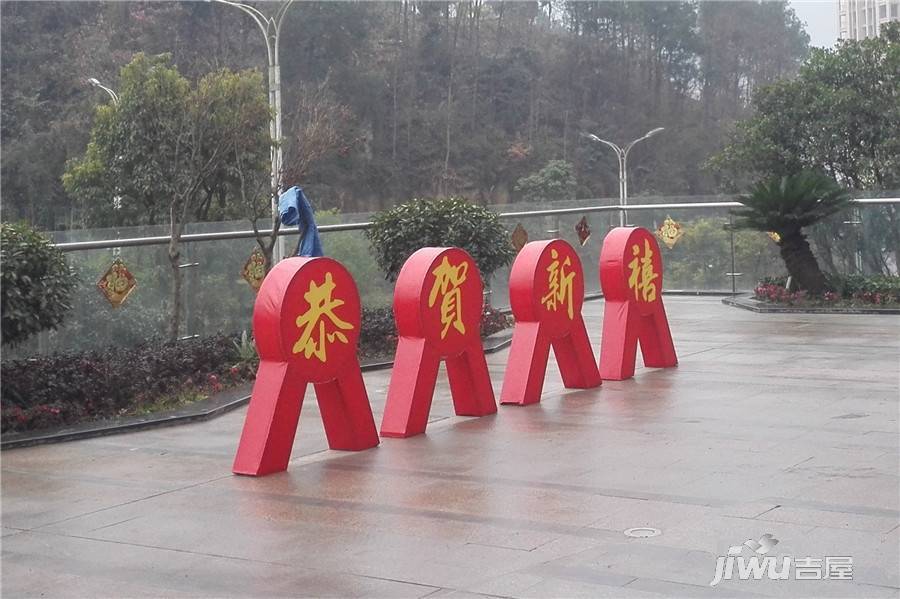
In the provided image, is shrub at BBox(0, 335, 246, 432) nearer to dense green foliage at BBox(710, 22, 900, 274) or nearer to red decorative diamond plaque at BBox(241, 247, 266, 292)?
red decorative diamond plaque at BBox(241, 247, 266, 292)

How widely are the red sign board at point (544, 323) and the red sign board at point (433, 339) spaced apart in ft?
2.31

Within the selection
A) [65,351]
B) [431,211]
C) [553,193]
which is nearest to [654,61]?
[553,193]

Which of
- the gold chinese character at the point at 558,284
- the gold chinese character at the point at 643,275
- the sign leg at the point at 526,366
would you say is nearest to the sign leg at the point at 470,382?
the sign leg at the point at 526,366

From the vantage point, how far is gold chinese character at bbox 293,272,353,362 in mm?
9453

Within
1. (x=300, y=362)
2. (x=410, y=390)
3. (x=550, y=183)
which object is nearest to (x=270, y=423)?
(x=300, y=362)

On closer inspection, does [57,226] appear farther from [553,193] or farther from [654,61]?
[654,61]

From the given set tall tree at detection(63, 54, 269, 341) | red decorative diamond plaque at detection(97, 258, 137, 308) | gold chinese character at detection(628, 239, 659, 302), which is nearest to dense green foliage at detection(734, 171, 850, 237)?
gold chinese character at detection(628, 239, 659, 302)

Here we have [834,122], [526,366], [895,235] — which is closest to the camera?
[526,366]

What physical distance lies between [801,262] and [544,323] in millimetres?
10205

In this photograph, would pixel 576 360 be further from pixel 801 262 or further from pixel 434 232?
pixel 801 262

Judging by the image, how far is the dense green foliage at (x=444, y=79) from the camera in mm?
47719

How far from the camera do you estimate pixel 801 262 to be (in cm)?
2114

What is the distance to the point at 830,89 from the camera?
1250 inches

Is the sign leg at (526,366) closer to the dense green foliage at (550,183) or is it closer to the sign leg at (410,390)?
the sign leg at (410,390)
